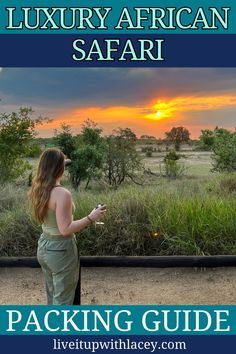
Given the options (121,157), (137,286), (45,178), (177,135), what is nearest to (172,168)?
(177,135)

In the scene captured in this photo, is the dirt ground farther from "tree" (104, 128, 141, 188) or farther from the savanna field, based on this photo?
"tree" (104, 128, 141, 188)

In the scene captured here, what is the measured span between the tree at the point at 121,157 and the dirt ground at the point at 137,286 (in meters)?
4.28

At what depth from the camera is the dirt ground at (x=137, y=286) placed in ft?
15.3

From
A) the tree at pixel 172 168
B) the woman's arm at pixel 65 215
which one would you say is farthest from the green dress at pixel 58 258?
the tree at pixel 172 168

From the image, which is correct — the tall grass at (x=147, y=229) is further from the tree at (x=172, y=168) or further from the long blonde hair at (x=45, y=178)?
the tree at (x=172, y=168)

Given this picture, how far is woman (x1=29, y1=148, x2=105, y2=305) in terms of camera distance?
3123 millimetres

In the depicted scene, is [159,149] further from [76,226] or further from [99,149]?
[76,226]

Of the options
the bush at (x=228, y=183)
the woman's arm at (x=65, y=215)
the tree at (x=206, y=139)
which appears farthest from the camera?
the tree at (x=206, y=139)

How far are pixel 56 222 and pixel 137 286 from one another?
6.37 feet

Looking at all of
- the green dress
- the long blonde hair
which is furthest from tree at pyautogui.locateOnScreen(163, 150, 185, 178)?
the long blonde hair

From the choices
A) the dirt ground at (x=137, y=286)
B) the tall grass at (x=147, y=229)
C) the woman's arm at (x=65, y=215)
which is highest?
the woman's arm at (x=65, y=215)

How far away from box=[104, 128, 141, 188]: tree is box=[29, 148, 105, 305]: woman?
595 cm

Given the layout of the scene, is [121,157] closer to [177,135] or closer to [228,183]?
[177,135]

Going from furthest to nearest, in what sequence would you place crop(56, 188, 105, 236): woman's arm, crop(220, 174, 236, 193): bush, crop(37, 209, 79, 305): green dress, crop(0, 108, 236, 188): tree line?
crop(0, 108, 236, 188): tree line
crop(220, 174, 236, 193): bush
crop(37, 209, 79, 305): green dress
crop(56, 188, 105, 236): woman's arm
